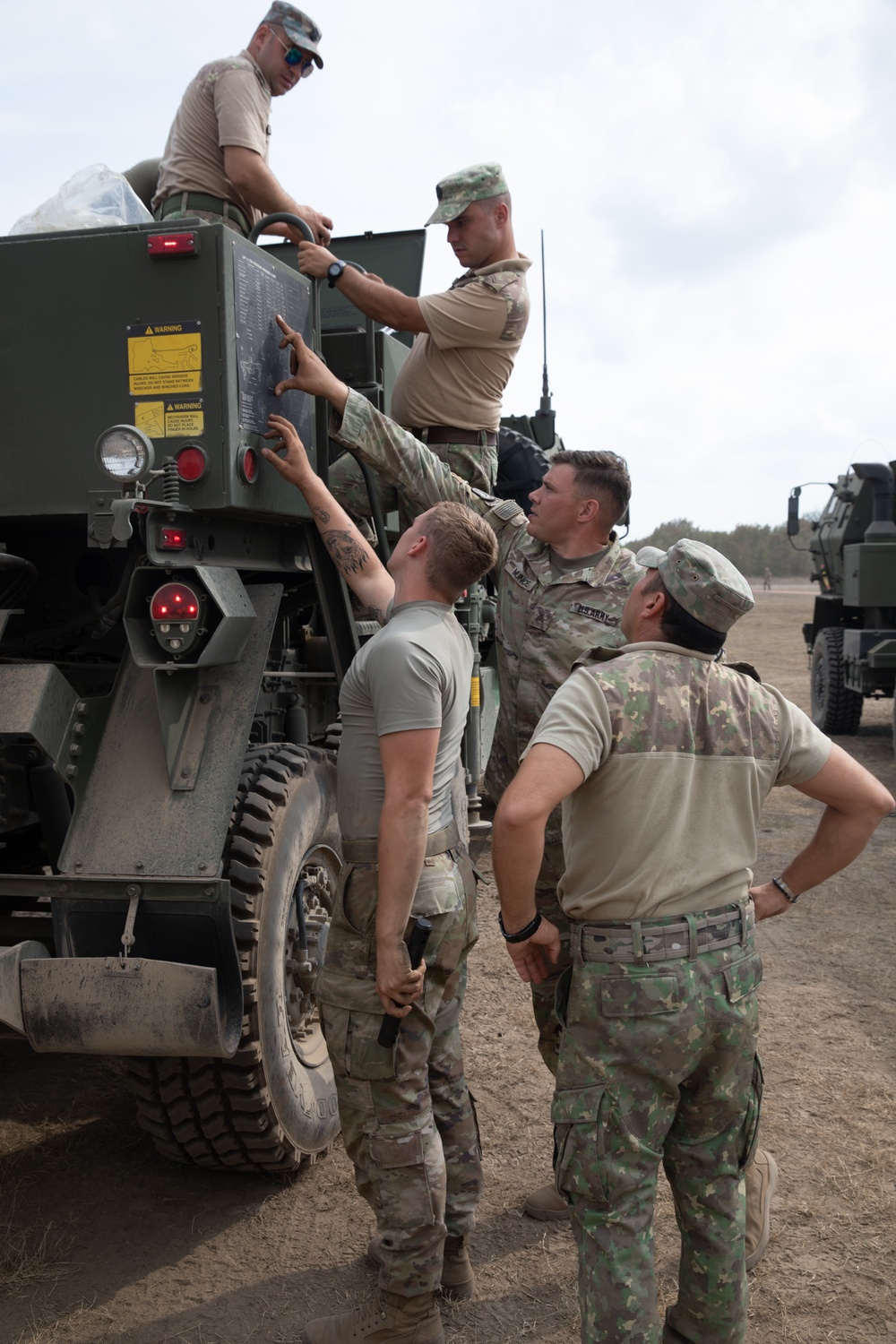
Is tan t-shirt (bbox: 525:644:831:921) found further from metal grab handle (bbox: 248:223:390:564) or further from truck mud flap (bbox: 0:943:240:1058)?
metal grab handle (bbox: 248:223:390:564)

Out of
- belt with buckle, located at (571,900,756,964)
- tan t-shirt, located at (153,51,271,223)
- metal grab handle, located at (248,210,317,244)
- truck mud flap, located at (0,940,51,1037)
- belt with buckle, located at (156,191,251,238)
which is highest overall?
tan t-shirt, located at (153,51,271,223)

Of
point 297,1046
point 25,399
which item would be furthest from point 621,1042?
point 25,399

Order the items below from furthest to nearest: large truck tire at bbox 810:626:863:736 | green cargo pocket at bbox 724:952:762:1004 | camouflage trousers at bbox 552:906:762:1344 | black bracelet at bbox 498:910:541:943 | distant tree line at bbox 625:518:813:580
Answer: distant tree line at bbox 625:518:813:580 < large truck tire at bbox 810:626:863:736 < black bracelet at bbox 498:910:541:943 < green cargo pocket at bbox 724:952:762:1004 < camouflage trousers at bbox 552:906:762:1344

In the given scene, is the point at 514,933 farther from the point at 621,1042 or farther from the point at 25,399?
the point at 25,399

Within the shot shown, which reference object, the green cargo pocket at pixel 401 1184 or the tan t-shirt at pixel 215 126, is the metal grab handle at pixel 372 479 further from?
the green cargo pocket at pixel 401 1184

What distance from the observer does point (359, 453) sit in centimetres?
363

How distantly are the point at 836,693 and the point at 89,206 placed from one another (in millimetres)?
10948

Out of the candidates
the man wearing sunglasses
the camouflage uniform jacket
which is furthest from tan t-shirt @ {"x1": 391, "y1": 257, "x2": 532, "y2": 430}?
the man wearing sunglasses

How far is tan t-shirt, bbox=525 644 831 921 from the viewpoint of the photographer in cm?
238

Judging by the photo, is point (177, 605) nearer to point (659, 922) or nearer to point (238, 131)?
point (659, 922)

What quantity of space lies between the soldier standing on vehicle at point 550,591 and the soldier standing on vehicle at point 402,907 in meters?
0.54

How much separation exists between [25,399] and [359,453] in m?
0.93

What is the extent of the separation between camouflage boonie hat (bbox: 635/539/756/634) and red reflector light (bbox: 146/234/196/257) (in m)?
1.52

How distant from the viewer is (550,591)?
136 inches
